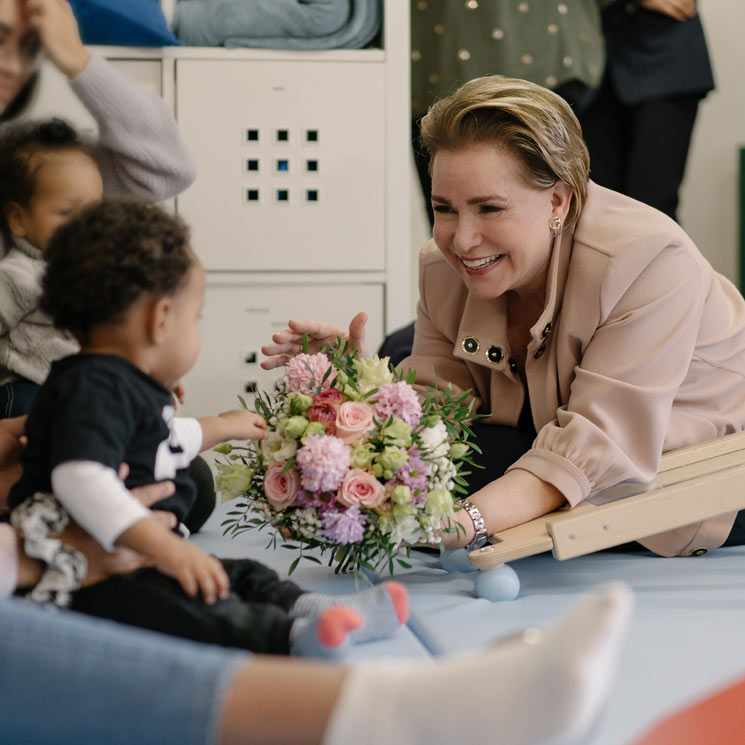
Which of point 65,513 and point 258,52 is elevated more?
point 258,52

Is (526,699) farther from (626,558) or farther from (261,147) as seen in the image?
(261,147)

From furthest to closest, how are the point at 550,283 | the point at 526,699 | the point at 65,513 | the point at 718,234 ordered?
1. the point at 718,234
2. the point at 550,283
3. the point at 65,513
4. the point at 526,699

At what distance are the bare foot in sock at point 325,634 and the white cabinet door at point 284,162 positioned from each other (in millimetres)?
1745

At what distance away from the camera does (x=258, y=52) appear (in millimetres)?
2598

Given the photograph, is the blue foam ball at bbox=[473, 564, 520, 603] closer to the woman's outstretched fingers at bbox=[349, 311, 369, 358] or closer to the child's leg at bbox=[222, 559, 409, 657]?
the child's leg at bbox=[222, 559, 409, 657]

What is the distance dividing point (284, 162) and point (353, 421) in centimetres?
151

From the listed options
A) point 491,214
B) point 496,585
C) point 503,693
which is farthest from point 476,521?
point 503,693

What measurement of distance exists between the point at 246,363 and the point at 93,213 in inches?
62.4

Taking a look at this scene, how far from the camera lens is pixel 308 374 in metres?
1.36

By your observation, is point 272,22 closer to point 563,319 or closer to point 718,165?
point 563,319

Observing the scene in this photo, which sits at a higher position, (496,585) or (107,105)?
(107,105)

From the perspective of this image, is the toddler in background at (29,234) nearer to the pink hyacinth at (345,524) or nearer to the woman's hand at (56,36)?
the woman's hand at (56,36)

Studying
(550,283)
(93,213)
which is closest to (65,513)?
(93,213)

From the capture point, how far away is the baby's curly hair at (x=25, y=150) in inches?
64.9
